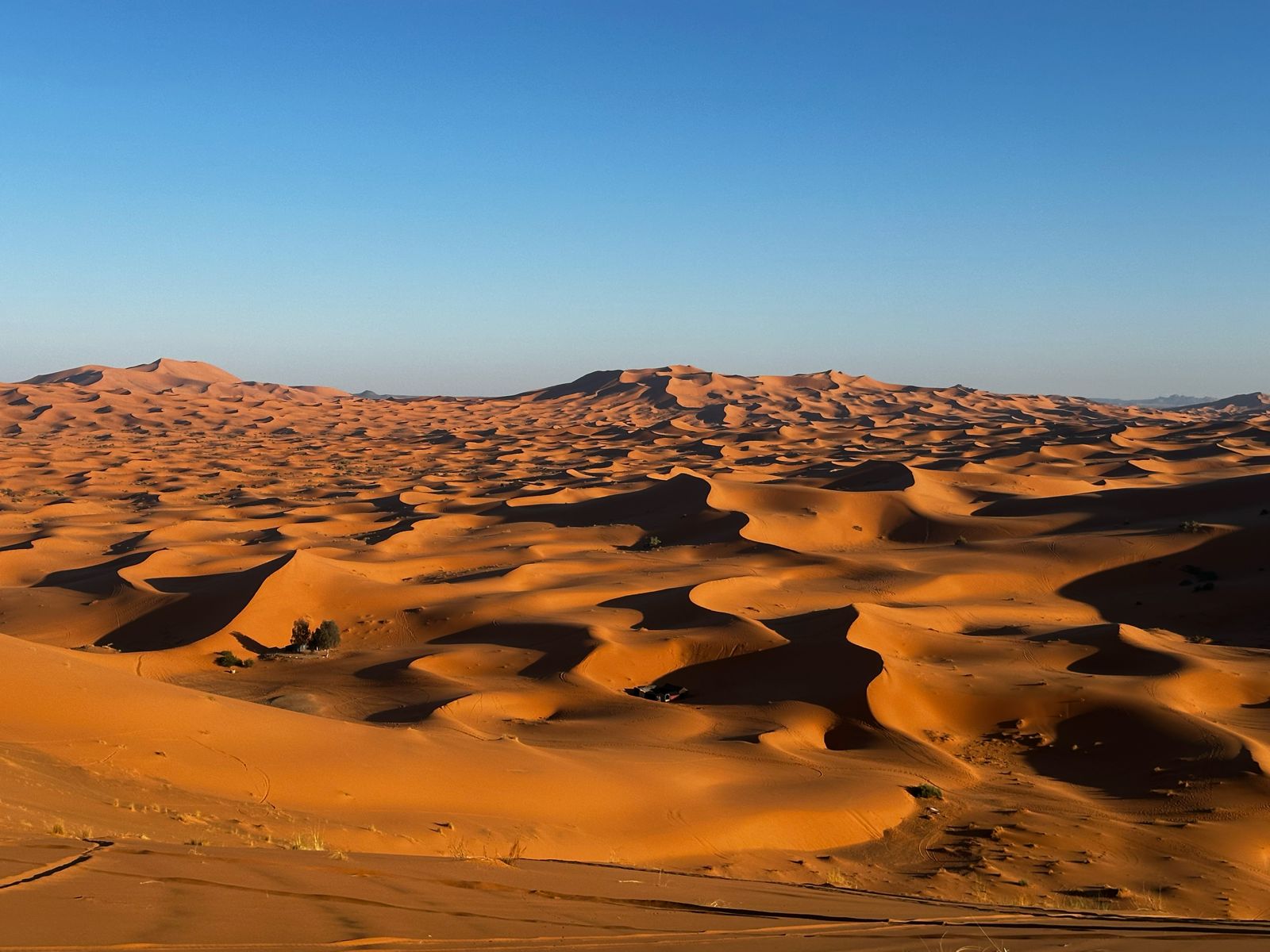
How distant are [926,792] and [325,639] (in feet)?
45.2

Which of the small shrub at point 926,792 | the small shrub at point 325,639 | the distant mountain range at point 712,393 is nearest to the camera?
the small shrub at point 926,792

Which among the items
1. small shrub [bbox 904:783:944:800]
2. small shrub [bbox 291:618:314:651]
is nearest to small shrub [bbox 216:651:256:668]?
small shrub [bbox 291:618:314:651]

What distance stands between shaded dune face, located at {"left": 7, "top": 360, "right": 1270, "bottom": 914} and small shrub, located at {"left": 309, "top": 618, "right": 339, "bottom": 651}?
39cm

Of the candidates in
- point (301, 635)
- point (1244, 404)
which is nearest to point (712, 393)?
point (1244, 404)

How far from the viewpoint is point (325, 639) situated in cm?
2242

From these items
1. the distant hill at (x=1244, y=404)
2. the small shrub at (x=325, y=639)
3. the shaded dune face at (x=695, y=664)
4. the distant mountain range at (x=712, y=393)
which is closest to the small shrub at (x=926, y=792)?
the shaded dune face at (x=695, y=664)

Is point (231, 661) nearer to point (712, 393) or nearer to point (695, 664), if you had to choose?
point (695, 664)

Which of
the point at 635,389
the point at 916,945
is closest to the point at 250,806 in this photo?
the point at 916,945

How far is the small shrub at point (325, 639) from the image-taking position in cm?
2245

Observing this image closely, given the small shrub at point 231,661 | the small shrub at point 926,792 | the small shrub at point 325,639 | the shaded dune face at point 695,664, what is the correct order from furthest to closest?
the small shrub at point 325,639, the small shrub at point 231,661, the small shrub at point 926,792, the shaded dune face at point 695,664

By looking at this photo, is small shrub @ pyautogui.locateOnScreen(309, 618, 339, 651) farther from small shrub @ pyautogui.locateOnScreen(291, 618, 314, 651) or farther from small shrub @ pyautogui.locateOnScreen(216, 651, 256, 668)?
small shrub @ pyautogui.locateOnScreen(216, 651, 256, 668)

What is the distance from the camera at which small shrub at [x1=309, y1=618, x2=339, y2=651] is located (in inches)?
884

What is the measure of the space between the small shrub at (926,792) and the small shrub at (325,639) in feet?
44.3

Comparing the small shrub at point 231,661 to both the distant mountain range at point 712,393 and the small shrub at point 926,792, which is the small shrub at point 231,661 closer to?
the small shrub at point 926,792
